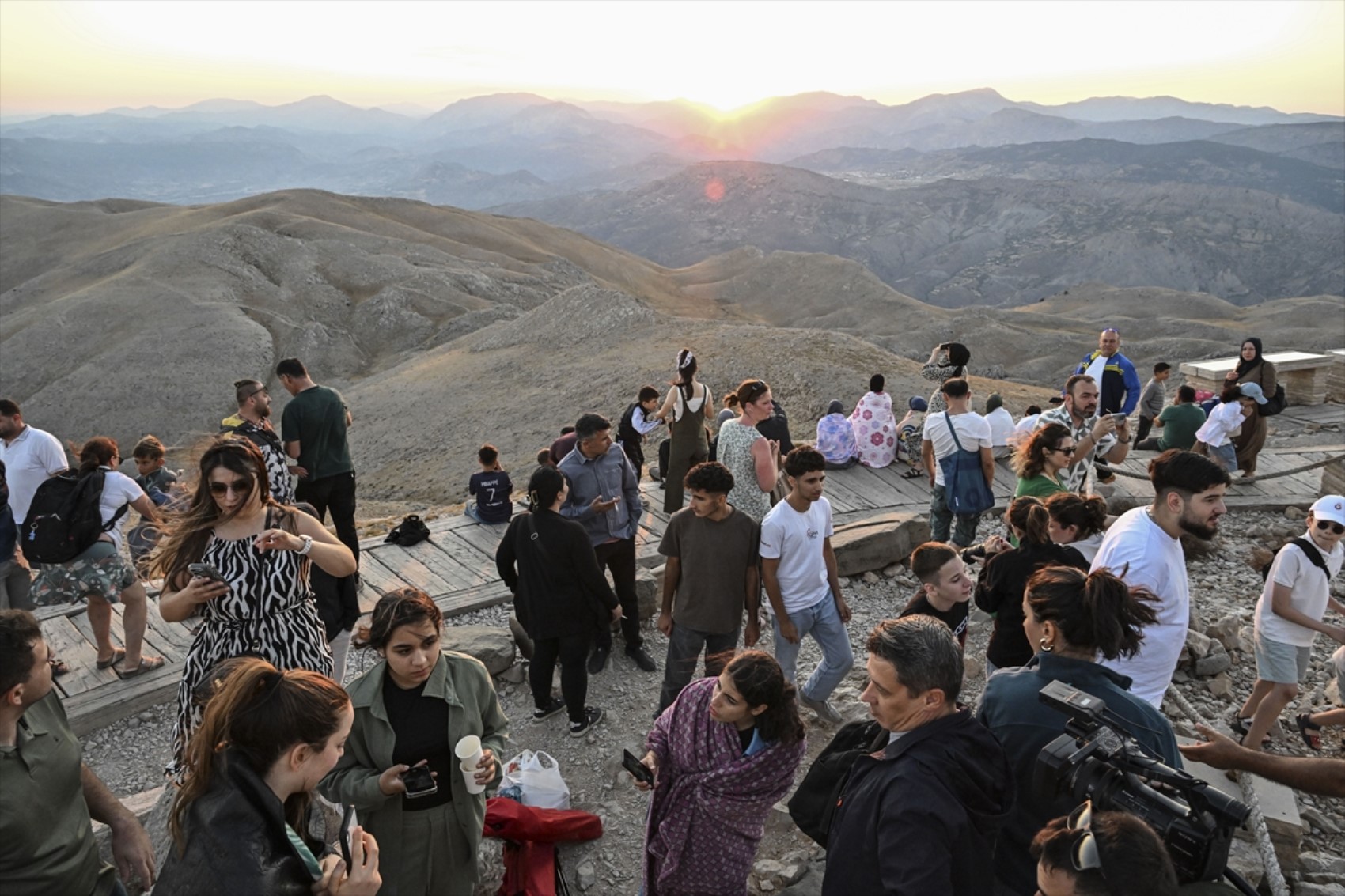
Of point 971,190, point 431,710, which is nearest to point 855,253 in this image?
point 971,190

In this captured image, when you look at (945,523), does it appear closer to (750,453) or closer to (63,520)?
(750,453)

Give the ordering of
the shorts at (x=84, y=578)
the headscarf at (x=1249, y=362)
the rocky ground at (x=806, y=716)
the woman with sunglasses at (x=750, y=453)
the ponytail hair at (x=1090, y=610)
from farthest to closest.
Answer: the headscarf at (x=1249, y=362) < the woman with sunglasses at (x=750, y=453) < the shorts at (x=84, y=578) < the rocky ground at (x=806, y=716) < the ponytail hair at (x=1090, y=610)

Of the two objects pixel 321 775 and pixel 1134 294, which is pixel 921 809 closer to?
pixel 321 775

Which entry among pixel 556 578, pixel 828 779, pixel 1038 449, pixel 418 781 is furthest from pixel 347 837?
pixel 1038 449

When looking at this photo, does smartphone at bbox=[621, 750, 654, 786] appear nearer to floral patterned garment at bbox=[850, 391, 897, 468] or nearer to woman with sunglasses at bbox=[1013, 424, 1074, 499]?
woman with sunglasses at bbox=[1013, 424, 1074, 499]

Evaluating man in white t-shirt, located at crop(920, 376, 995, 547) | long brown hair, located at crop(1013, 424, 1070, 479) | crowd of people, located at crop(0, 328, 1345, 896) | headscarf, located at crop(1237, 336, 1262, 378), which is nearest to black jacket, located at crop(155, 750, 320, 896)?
crowd of people, located at crop(0, 328, 1345, 896)

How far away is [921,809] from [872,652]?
0.52 metres

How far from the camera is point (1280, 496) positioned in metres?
10.2

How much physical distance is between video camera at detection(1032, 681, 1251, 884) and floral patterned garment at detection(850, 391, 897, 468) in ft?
25.3

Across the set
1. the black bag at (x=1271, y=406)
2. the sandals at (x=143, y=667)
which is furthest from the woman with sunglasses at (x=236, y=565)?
the black bag at (x=1271, y=406)

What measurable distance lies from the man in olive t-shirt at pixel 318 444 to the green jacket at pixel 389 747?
3616mm

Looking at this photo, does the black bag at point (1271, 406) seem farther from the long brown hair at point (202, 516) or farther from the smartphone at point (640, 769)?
the long brown hair at point (202, 516)

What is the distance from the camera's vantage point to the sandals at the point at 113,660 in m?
6.14

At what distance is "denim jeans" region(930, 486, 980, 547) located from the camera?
726cm
